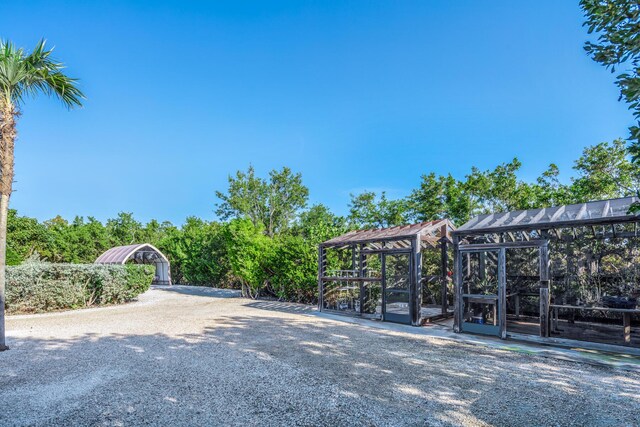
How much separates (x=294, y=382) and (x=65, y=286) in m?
10.1

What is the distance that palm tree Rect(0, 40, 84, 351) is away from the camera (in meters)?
5.66

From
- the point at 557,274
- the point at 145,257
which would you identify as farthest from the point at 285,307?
the point at 145,257

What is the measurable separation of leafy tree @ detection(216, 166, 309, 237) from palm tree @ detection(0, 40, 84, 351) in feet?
70.5

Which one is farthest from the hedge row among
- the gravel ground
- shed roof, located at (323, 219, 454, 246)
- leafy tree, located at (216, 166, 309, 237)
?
leafy tree, located at (216, 166, 309, 237)

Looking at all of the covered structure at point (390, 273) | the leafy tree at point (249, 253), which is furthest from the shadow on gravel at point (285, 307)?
the leafy tree at point (249, 253)

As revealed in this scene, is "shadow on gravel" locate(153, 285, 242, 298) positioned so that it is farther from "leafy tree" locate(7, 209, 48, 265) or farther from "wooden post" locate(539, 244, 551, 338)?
"wooden post" locate(539, 244, 551, 338)

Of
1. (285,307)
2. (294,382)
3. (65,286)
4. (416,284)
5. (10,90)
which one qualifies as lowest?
(285,307)

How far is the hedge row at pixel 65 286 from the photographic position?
32.2 feet

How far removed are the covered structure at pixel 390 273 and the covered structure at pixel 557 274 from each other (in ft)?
3.10

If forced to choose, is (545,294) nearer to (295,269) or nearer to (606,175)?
(606,175)

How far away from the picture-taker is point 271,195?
2770cm

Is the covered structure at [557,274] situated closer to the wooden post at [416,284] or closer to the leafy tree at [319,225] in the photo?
the wooden post at [416,284]

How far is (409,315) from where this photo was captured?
26.6ft

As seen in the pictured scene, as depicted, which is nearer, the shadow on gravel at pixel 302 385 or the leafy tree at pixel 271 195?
the shadow on gravel at pixel 302 385
